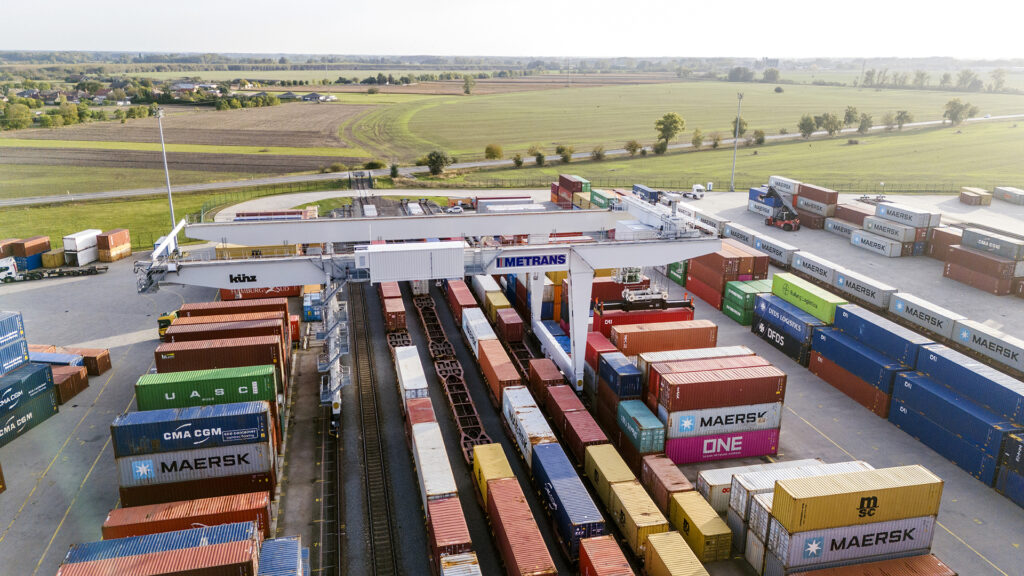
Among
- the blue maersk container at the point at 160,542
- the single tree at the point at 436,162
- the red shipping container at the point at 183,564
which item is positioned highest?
the single tree at the point at 436,162

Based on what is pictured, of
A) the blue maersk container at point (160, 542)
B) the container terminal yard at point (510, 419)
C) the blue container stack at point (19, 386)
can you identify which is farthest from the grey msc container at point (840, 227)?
the blue container stack at point (19, 386)

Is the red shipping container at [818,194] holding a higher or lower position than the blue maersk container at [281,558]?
higher

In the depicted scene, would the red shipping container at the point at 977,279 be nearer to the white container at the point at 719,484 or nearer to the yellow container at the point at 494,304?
the white container at the point at 719,484

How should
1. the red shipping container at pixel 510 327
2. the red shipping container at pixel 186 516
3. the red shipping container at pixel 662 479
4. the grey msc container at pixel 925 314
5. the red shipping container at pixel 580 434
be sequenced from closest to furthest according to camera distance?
the red shipping container at pixel 186 516 → the red shipping container at pixel 662 479 → the red shipping container at pixel 580 434 → the red shipping container at pixel 510 327 → the grey msc container at pixel 925 314

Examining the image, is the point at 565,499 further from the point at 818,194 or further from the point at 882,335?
the point at 818,194

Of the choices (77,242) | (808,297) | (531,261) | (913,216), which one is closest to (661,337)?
(531,261)

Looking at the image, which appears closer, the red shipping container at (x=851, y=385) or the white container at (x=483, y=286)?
the red shipping container at (x=851, y=385)

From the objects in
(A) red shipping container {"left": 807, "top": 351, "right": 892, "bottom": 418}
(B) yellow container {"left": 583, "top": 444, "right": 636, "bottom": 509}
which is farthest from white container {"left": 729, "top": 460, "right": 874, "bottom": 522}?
(A) red shipping container {"left": 807, "top": 351, "right": 892, "bottom": 418}
